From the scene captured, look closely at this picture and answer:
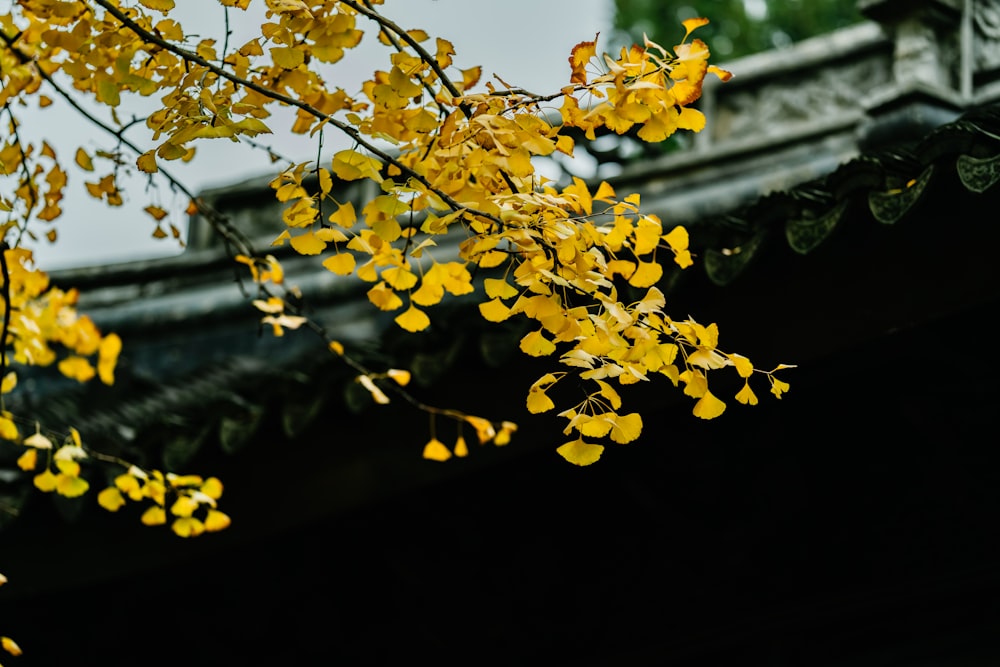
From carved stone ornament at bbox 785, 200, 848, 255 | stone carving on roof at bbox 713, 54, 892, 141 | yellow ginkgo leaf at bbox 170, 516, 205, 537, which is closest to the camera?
carved stone ornament at bbox 785, 200, 848, 255

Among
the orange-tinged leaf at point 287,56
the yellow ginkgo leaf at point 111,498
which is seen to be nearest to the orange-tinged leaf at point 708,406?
the orange-tinged leaf at point 287,56

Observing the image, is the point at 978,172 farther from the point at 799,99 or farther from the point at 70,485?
the point at 799,99

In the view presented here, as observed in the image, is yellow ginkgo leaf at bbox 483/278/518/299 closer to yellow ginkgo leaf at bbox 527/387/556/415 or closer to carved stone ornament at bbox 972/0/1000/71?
yellow ginkgo leaf at bbox 527/387/556/415

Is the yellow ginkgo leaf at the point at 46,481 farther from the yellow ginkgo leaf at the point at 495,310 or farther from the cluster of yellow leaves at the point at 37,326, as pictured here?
the yellow ginkgo leaf at the point at 495,310

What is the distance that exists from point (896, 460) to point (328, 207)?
3749mm

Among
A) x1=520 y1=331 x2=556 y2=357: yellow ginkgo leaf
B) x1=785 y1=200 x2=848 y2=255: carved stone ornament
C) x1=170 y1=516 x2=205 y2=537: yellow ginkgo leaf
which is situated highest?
x1=785 y1=200 x2=848 y2=255: carved stone ornament

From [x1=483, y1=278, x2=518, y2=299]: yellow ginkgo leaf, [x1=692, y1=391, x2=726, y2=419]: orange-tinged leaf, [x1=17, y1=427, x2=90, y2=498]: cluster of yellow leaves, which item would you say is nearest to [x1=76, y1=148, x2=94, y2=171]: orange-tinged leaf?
[x1=17, y1=427, x2=90, y2=498]: cluster of yellow leaves

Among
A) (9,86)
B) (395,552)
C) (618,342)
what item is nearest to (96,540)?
(395,552)

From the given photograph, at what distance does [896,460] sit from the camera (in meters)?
3.50

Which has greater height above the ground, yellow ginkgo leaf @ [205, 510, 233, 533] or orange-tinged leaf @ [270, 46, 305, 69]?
orange-tinged leaf @ [270, 46, 305, 69]

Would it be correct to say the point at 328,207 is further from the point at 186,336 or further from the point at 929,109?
the point at 929,109

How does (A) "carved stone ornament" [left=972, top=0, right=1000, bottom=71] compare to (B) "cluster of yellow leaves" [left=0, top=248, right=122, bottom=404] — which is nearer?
(B) "cluster of yellow leaves" [left=0, top=248, right=122, bottom=404]

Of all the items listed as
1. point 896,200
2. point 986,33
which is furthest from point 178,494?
point 986,33

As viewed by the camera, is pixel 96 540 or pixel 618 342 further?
pixel 96 540
